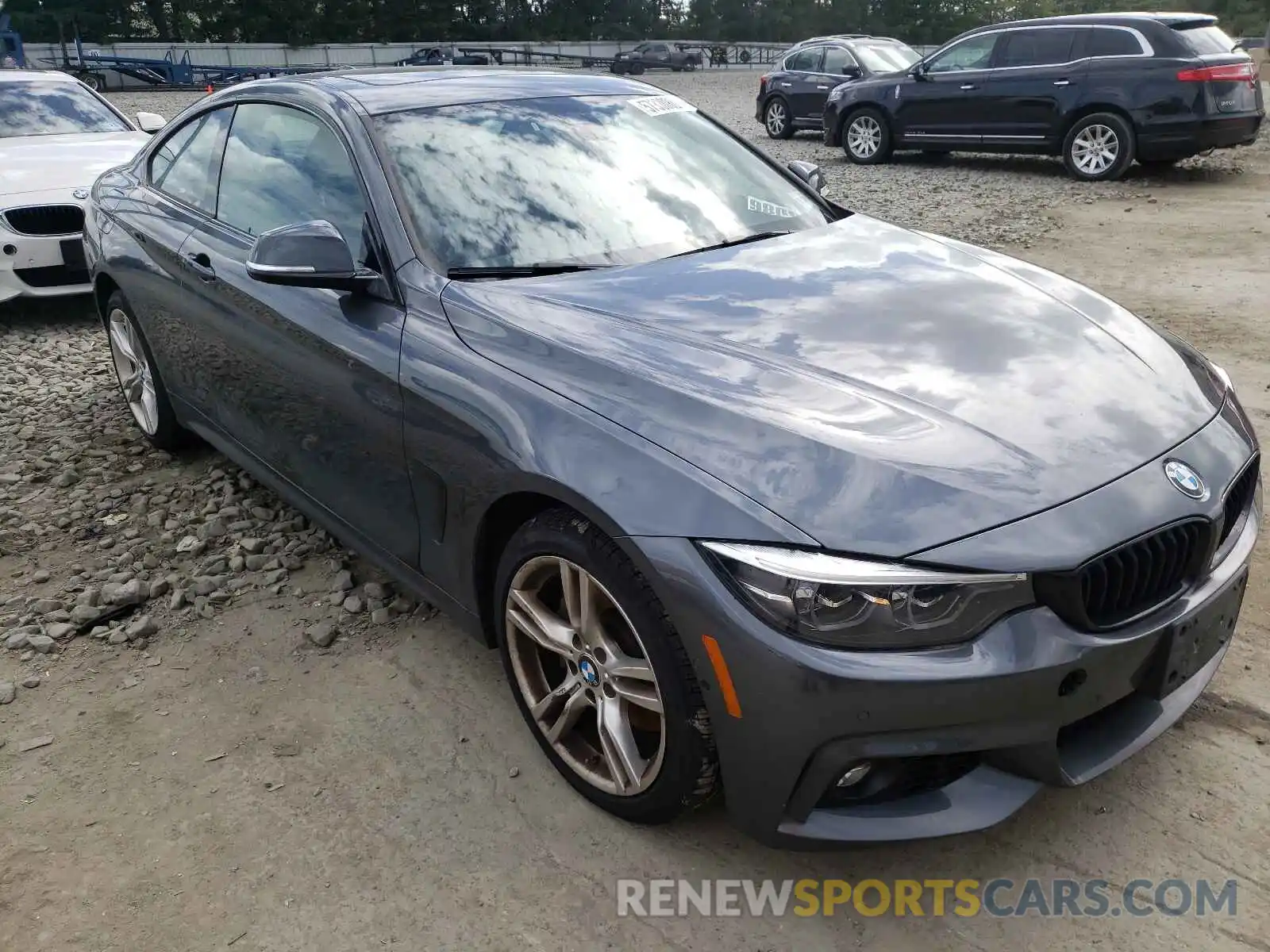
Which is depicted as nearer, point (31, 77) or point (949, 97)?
point (31, 77)

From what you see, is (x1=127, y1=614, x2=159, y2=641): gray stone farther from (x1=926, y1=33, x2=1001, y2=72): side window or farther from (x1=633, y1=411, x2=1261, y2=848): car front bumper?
(x1=926, y1=33, x2=1001, y2=72): side window

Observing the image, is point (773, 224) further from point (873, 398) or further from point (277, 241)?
point (277, 241)

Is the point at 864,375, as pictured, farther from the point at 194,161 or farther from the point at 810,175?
the point at 194,161

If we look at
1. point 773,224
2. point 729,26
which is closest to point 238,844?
point 773,224

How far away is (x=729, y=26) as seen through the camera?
222 ft

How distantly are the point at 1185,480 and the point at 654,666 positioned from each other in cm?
118

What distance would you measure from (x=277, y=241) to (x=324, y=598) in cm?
133

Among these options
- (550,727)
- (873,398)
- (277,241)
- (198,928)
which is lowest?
(198,928)

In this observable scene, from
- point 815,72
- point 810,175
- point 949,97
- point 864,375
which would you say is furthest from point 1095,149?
point 864,375

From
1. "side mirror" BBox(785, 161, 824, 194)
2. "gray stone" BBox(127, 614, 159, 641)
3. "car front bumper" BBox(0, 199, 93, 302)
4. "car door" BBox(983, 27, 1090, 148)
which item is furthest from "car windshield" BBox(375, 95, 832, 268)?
"car door" BBox(983, 27, 1090, 148)

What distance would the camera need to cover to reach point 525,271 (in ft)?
9.21

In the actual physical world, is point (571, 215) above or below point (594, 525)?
above

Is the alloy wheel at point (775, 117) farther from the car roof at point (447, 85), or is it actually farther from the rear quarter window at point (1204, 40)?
the car roof at point (447, 85)

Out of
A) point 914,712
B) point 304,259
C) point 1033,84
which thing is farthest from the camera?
point 1033,84
